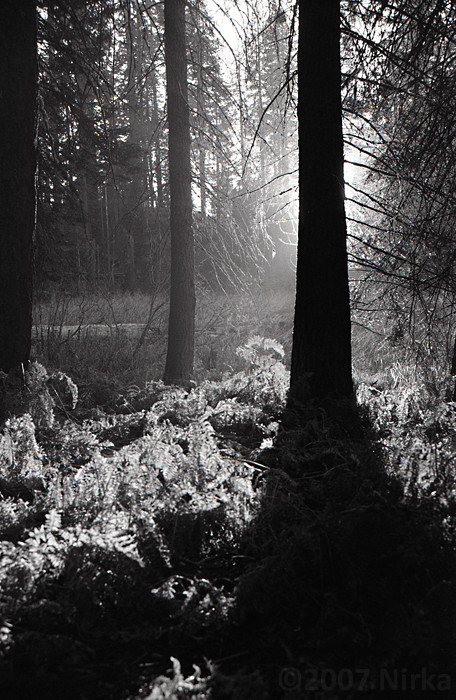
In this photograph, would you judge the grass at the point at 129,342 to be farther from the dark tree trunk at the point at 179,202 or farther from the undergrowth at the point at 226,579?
the undergrowth at the point at 226,579

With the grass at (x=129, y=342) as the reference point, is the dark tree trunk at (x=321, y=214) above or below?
above

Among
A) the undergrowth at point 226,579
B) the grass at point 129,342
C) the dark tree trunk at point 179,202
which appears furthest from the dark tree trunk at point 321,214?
the dark tree trunk at point 179,202

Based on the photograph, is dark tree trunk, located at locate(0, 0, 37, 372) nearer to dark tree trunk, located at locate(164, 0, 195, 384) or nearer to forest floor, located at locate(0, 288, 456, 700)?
forest floor, located at locate(0, 288, 456, 700)

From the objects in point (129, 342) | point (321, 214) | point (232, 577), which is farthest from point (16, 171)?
point (129, 342)

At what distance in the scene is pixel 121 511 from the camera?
9.54 feet

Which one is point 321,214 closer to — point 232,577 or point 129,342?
point 232,577

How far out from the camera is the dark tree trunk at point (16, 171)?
639 centimetres

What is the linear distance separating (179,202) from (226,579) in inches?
337

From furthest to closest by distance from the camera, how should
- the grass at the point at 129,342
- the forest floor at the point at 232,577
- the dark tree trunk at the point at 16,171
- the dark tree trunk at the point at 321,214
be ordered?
the grass at the point at 129,342 < the dark tree trunk at the point at 16,171 < the dark tree trunk at the point at 321,214 < the forest floor at the point at 232,577

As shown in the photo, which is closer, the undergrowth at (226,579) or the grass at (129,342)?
the undergrowth at (226,579)

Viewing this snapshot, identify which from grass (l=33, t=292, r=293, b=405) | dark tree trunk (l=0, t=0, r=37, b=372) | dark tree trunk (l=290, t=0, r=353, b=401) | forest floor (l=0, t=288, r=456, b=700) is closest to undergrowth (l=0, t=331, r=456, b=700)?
forest floor (l=0, t=288, r=456, b=700)

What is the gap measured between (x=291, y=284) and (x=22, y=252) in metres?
25.5

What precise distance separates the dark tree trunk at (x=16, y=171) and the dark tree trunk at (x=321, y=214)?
11.2 feet

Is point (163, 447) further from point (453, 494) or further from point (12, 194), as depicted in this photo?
point (12, 194)
